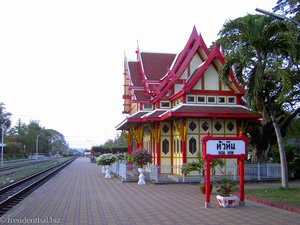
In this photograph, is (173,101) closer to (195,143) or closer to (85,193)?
(195,143)

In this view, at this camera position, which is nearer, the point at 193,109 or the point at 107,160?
the point at 193,109

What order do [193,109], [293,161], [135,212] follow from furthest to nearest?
[293,161], [193,109], [135,212]

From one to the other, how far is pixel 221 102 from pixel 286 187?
8.23m

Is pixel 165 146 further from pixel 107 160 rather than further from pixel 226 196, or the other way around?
pixel 226 196

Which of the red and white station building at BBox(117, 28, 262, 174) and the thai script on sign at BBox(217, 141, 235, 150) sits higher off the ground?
the red and white station building at BBox(117, 28, 262, 174)

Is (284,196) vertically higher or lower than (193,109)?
lower

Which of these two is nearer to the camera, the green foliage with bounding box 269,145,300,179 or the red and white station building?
the red and white station building

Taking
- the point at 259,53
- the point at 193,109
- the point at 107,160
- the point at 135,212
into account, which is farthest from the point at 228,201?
the point at 107,160

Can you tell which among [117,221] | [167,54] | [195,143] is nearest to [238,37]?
[195,143]

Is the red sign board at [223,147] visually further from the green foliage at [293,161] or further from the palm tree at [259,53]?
the green foliage at [293,161]

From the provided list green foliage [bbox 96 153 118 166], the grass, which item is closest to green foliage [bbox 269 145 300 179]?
the grass

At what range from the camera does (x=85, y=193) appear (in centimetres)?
1548

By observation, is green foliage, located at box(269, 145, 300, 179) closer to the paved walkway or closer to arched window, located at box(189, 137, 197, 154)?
arched window, located at box(189, 137, 197, 154)

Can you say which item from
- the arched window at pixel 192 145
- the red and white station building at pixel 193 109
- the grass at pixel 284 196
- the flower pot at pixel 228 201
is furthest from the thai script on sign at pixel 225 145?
the arched window at pixel 192 145
